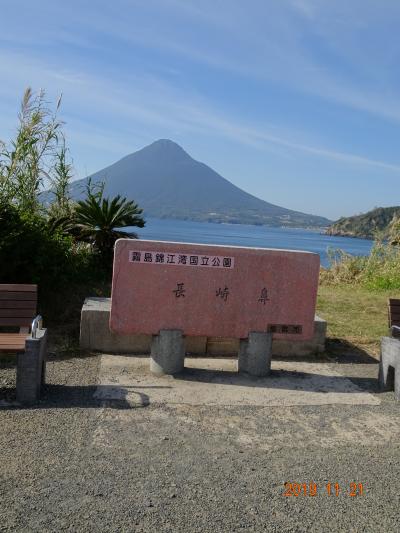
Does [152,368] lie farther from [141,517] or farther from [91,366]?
[141,517]

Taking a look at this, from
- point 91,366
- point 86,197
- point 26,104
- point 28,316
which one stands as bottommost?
point 91,366

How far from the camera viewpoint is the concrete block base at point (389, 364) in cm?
500

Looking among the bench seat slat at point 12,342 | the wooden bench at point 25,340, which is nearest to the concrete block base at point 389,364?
the wooden bench at point 25,340

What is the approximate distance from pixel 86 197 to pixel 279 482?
6.26m

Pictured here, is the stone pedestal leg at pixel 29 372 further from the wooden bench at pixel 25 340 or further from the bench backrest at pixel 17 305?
the bench backrest at pixel 17 305

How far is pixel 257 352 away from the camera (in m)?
5.41

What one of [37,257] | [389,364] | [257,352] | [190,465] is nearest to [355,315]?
[389,364]

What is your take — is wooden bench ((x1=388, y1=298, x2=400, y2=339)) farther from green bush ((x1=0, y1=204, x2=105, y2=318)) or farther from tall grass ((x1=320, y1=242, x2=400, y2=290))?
tall grass ((x1=320, y1=242, x2=400, y2=290))

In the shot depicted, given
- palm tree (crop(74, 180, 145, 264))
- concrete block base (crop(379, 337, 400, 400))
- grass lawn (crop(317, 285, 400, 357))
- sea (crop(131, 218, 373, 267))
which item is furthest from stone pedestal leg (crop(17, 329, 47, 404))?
palm tree (crop(74, 180, 145, 264))

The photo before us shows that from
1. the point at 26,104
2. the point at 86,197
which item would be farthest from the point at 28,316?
the point at 26,104

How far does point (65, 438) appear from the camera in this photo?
3.69 m

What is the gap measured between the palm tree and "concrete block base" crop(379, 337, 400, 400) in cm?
447
